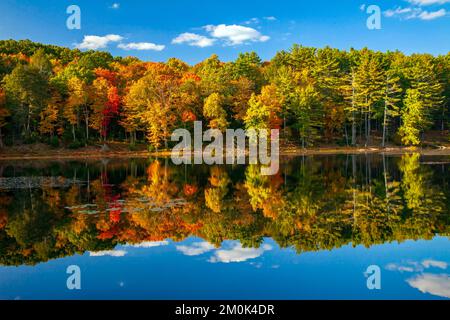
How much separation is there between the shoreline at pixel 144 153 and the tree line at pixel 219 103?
190cm

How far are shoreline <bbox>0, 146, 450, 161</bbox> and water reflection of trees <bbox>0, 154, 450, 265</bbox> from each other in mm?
30968

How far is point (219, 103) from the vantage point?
6406 cm

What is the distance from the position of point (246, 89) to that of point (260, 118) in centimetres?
946

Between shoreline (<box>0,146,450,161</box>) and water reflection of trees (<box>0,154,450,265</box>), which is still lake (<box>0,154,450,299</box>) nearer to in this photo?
A: water reflection of trees (<box>0,154,450,265</box>)

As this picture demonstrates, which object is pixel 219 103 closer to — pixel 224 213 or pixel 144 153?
pixel 144 153

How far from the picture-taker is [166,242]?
14148 mm

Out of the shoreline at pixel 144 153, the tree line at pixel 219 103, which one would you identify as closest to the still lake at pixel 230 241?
the shoreline at pixel 144 153

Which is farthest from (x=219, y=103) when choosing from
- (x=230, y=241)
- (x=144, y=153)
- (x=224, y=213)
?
(x=230, y=241)

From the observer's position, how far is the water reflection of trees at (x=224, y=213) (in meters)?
14.1

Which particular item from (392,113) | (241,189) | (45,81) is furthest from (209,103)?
(241,189)

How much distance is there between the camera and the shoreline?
57.3 meters

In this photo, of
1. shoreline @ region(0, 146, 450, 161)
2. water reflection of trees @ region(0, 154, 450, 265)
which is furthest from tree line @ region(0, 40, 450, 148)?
water reflection of trees @ region(0, 154, 450, 265)

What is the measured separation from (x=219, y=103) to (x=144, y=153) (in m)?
13.4
